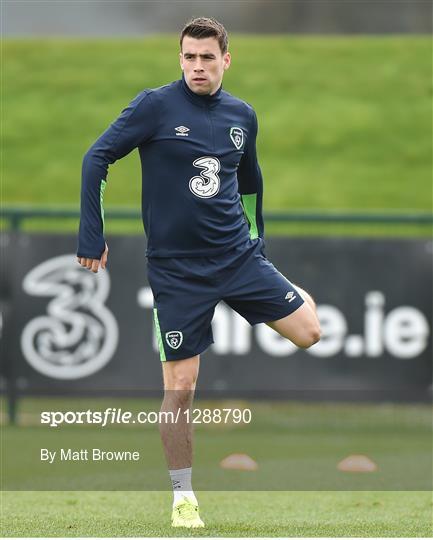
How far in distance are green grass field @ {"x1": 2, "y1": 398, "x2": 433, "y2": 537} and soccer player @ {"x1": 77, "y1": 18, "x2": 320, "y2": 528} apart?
0.67 m

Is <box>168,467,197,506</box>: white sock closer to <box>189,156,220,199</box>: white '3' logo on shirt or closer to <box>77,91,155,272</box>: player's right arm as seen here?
<box>77,91,155,272</box>: player's right arm

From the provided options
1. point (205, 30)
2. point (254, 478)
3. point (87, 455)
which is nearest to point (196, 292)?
point (205, 30)

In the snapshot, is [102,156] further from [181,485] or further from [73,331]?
[73,331]

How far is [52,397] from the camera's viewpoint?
12.3m

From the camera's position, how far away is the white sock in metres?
6.80

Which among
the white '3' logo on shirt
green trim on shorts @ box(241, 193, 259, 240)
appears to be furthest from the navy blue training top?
green trim on shorts @ box(241, 193, 259, 240)

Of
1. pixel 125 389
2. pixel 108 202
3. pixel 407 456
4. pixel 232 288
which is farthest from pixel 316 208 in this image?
pixel 232 288

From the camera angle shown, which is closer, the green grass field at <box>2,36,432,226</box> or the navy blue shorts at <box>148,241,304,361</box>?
the navy blue shorts at <box>148,241,304,361</box>

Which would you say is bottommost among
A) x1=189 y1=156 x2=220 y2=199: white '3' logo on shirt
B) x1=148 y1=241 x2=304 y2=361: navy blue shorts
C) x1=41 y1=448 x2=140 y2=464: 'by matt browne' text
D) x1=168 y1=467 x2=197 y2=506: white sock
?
x1=41 y1=448 x2=140 y2=464: 'by matt browne' text

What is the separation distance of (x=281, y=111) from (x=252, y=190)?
51.0ft

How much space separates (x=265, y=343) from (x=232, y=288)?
5.42 metres

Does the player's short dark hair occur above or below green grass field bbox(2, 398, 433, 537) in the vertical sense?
above

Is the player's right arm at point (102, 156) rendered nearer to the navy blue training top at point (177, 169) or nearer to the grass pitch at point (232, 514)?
the navy blue training top at point (177, 169)

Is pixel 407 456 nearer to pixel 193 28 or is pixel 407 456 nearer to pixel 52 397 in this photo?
pixel 52 397
